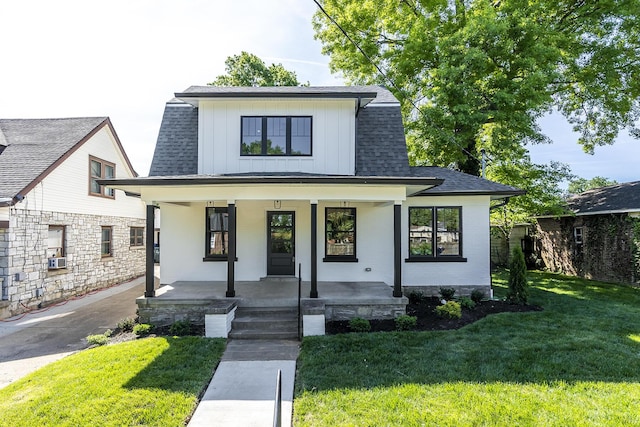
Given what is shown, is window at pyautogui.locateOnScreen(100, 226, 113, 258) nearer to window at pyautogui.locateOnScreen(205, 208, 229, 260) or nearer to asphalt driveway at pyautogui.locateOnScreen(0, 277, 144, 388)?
asphalt driveway at pyautogui.locateOnScreen(0, 277, 144, 388)

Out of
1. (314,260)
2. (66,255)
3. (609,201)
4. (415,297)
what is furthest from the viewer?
(609,201)

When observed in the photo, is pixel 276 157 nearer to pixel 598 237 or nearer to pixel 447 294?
pixel 447 294

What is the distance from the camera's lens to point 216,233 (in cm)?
948

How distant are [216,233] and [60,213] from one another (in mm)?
5669

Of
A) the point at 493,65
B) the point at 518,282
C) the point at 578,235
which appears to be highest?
the point at 493,65

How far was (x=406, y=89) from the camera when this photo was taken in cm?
1593

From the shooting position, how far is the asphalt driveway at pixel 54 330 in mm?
5754

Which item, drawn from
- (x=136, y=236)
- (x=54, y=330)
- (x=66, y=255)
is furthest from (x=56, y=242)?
(x=136, y=236)

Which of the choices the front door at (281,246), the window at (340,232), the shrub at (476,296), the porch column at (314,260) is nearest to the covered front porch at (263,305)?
the porch column at (314,260)

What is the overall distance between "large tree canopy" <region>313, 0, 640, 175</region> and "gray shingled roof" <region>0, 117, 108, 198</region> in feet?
40.7

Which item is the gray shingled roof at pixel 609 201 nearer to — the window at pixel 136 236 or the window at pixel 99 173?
the window at pixel 99 173

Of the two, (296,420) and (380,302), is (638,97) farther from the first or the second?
→ (296,420)

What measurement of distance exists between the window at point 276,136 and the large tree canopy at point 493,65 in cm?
586

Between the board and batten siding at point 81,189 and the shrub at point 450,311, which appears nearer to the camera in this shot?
the shrub at point 450,311
